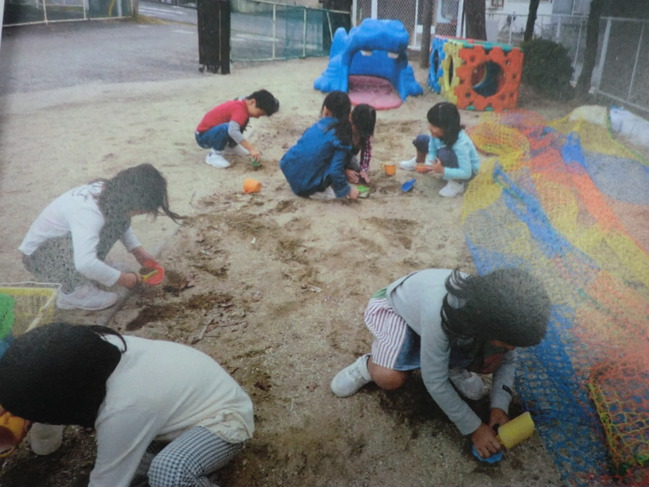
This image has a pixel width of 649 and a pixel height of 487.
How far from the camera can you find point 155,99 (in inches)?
65.6

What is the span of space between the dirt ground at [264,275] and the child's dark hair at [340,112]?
0.95 feet

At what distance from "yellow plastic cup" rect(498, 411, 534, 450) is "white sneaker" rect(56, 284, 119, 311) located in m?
1.05

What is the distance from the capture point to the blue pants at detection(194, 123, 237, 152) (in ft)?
5.96

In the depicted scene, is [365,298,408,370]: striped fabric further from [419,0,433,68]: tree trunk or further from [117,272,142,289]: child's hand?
[419,0,433,68]: tree trunk

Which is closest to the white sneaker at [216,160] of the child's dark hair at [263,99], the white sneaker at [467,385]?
the child's dark hair at [263,99]

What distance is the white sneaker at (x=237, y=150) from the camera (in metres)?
2.16

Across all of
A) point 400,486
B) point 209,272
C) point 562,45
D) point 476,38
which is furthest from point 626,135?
point 209,272

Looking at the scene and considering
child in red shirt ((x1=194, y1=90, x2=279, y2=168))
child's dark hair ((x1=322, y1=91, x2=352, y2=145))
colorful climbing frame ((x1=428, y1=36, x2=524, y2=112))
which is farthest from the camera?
child's dark hair ((x1=322, y1=91, x2=352, y2=145))

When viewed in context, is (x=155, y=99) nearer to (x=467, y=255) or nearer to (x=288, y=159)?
(x=288, y=159)

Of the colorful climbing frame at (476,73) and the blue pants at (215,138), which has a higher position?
the colorful climbing frame at (476,73)

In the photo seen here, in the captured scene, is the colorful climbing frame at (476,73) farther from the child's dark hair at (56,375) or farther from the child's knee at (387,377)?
the child's dark hair at (56,375)

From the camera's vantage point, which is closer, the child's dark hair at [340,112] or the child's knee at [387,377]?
the child's knee at [387,377]

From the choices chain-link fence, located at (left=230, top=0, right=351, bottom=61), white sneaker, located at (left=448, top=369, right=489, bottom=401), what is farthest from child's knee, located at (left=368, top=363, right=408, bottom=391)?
chain-link fence, located at (left=230, top=0, right=351, bottom=61)

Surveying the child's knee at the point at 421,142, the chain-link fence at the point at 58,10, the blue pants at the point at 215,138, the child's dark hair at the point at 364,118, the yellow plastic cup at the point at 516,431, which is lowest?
the yellow plastic cup at the point at 516,431
